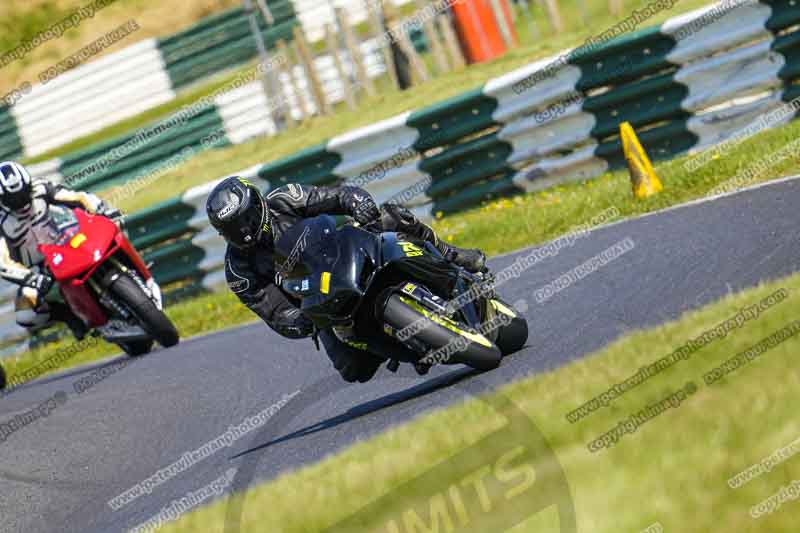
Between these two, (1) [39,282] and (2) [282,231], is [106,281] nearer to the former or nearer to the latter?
(1) [39,282]

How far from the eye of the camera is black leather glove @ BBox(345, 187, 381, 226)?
6664mm

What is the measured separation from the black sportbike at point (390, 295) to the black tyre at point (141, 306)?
4607mm

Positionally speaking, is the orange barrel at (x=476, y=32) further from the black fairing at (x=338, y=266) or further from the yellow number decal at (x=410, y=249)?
the black fairing at (x=338, y=266)

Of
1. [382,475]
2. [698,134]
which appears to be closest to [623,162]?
[698,134]

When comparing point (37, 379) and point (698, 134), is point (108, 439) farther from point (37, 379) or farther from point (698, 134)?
point (698, 134)

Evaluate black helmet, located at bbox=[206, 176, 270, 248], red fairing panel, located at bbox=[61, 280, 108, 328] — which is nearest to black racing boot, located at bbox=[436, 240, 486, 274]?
black helmet, located at bbox=[206, 176, 270, 248]

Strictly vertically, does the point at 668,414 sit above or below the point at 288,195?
below

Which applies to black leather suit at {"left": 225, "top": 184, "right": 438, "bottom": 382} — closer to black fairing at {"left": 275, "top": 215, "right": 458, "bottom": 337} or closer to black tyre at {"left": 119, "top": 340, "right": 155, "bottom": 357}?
black fairing at {"left": 275, "top": 215, "right": 458, "bottom": 337}

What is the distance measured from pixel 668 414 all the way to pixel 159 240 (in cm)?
1200

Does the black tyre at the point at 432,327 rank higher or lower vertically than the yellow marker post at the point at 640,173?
higher

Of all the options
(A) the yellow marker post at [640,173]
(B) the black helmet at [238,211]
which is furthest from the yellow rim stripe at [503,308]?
(A) the yellow marker post at [640,173]

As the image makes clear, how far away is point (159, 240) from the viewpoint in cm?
1549

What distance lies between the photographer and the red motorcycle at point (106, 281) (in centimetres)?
1107

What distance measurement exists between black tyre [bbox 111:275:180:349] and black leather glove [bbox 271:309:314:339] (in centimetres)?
419
